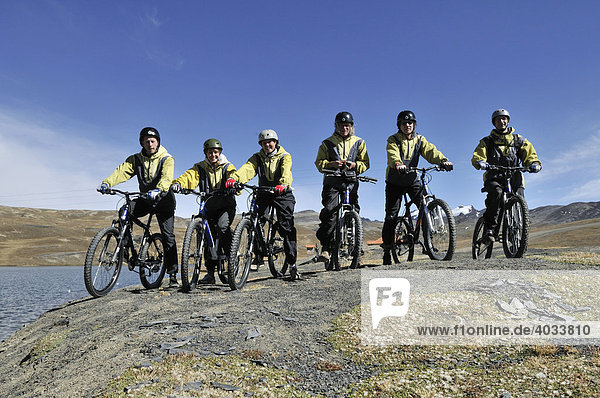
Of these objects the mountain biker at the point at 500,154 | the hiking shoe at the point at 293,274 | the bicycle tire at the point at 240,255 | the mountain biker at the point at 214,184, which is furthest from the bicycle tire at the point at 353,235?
the mountain biker at the point at 500,154

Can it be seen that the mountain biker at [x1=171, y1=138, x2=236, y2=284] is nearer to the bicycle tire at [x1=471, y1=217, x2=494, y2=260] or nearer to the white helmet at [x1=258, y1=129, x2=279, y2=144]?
the white helmet at [x1=258, y1=129, x2=279, y2=144]

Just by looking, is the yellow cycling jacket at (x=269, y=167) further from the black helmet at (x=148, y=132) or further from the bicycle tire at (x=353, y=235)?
the black helmet at (x=148, y=132)

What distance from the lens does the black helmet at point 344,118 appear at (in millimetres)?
9242

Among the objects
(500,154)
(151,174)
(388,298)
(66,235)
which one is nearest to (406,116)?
(500,154)

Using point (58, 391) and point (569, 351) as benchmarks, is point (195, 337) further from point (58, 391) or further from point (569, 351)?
point (569, 351)

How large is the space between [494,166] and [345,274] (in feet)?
14.8

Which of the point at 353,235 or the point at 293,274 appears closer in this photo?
the point at 293,274

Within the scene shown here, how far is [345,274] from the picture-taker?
8570mm

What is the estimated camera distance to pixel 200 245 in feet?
26.7

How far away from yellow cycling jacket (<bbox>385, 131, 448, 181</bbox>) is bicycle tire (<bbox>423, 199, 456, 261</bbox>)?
3.74 feet

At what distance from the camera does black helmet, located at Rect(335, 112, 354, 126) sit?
30.3 ft

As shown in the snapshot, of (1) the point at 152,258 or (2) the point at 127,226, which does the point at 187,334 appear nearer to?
(2) the point at 127,226

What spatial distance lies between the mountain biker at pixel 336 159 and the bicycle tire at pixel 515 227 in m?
3.64

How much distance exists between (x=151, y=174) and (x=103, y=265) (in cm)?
223
